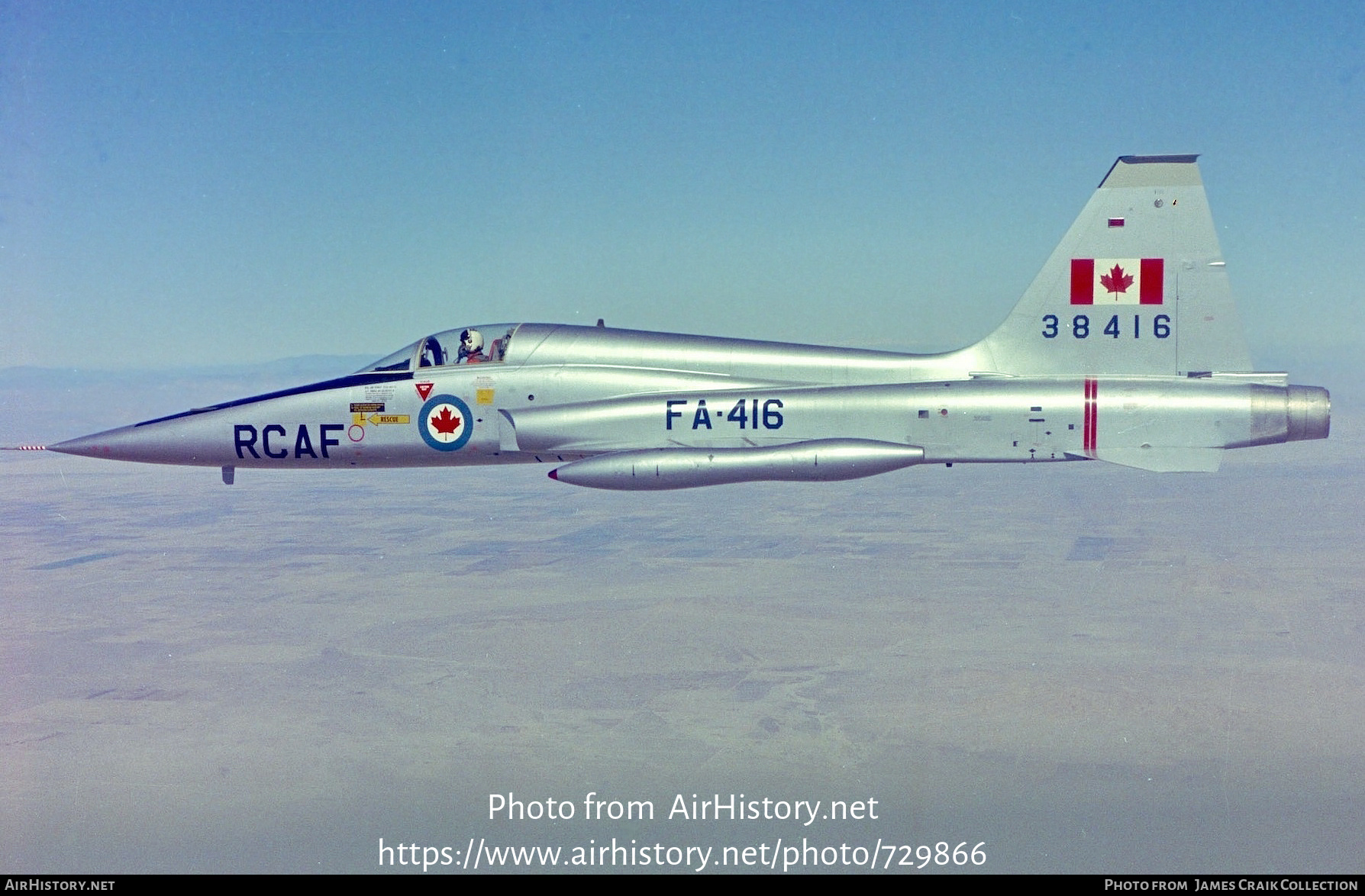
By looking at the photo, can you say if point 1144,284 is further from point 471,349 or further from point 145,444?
point 145,444

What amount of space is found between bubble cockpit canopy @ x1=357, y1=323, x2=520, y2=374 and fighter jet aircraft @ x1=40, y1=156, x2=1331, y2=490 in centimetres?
3

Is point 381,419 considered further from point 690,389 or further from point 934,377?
point 934,377

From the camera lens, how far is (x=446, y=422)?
56.9ft

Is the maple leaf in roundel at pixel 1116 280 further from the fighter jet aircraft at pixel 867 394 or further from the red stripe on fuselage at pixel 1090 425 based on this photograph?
the red stripe on fuselage at pixel 1090 425

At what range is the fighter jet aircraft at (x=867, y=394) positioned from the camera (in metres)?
15.9

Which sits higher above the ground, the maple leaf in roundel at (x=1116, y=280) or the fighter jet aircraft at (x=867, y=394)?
the maple leaf in roundel at (x=1116, y=280)

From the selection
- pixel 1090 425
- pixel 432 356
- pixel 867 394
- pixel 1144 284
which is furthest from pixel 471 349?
pixel 1144 284

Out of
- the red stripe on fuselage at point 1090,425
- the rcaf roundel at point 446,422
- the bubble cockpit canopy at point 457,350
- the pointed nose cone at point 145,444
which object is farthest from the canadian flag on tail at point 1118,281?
the pointed nose cone at point 145,444

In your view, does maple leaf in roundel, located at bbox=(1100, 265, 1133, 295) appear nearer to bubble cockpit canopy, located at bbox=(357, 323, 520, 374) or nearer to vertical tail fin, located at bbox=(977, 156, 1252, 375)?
vertical tail fin, located at bbox=(977, 156, 1252, 375)

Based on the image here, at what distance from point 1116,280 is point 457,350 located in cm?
1057

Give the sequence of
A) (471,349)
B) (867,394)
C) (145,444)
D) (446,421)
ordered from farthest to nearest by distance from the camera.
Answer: (145,444) → (471,349) → (446,421) → (867,394)

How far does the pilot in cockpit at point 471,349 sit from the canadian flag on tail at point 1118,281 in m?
9.51

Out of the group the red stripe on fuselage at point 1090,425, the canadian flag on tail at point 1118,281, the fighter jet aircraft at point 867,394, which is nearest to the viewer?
the fighter jet aircraft at point 867,394

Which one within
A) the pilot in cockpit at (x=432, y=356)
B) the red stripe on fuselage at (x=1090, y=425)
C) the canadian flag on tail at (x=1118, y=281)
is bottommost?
the red stripe on fuselage at (x=1090, y=425)
